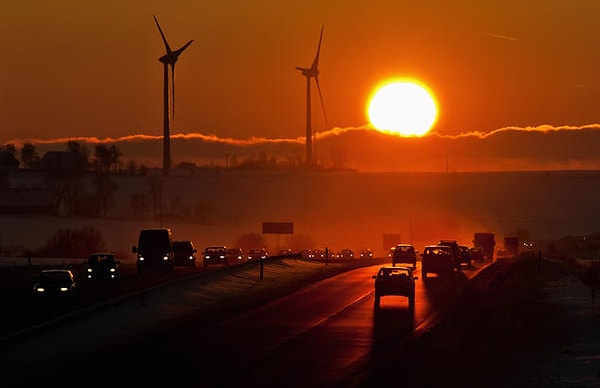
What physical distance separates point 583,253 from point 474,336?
11509 centimetres

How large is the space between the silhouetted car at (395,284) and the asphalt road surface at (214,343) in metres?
0.71

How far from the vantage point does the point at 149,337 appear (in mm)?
38562

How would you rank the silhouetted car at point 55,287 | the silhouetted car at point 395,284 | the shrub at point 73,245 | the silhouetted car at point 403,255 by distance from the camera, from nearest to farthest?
the silhouetted car at point 395,284 < the silhouetted car at point 55,287 < the silhouetted car at point 403,255 < the shrub at point 73,245

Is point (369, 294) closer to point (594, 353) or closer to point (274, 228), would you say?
point (594, 353)

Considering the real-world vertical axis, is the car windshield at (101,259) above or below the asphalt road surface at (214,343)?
above

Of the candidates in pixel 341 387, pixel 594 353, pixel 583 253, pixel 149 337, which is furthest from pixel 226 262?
pixel 583 253

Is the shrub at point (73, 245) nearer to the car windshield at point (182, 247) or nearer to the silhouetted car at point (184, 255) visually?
the car windshield at point (182, 247)

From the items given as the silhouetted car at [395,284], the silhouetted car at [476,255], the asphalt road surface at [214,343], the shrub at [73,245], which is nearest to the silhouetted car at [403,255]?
the silhouetted car at [476,255]

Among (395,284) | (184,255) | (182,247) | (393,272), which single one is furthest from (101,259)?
(395,284)

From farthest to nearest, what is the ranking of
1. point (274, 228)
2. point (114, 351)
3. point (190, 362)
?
point (274, 228)
point (114, 351)
point (190, 362)

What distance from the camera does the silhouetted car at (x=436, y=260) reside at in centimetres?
7399

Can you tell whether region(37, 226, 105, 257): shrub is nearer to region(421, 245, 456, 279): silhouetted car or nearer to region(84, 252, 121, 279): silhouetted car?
region(84, 252, 121, 279): silhouetted car

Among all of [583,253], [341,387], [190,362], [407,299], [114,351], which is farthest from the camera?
[583,253]

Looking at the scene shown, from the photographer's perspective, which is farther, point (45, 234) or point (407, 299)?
point (45, 234)
